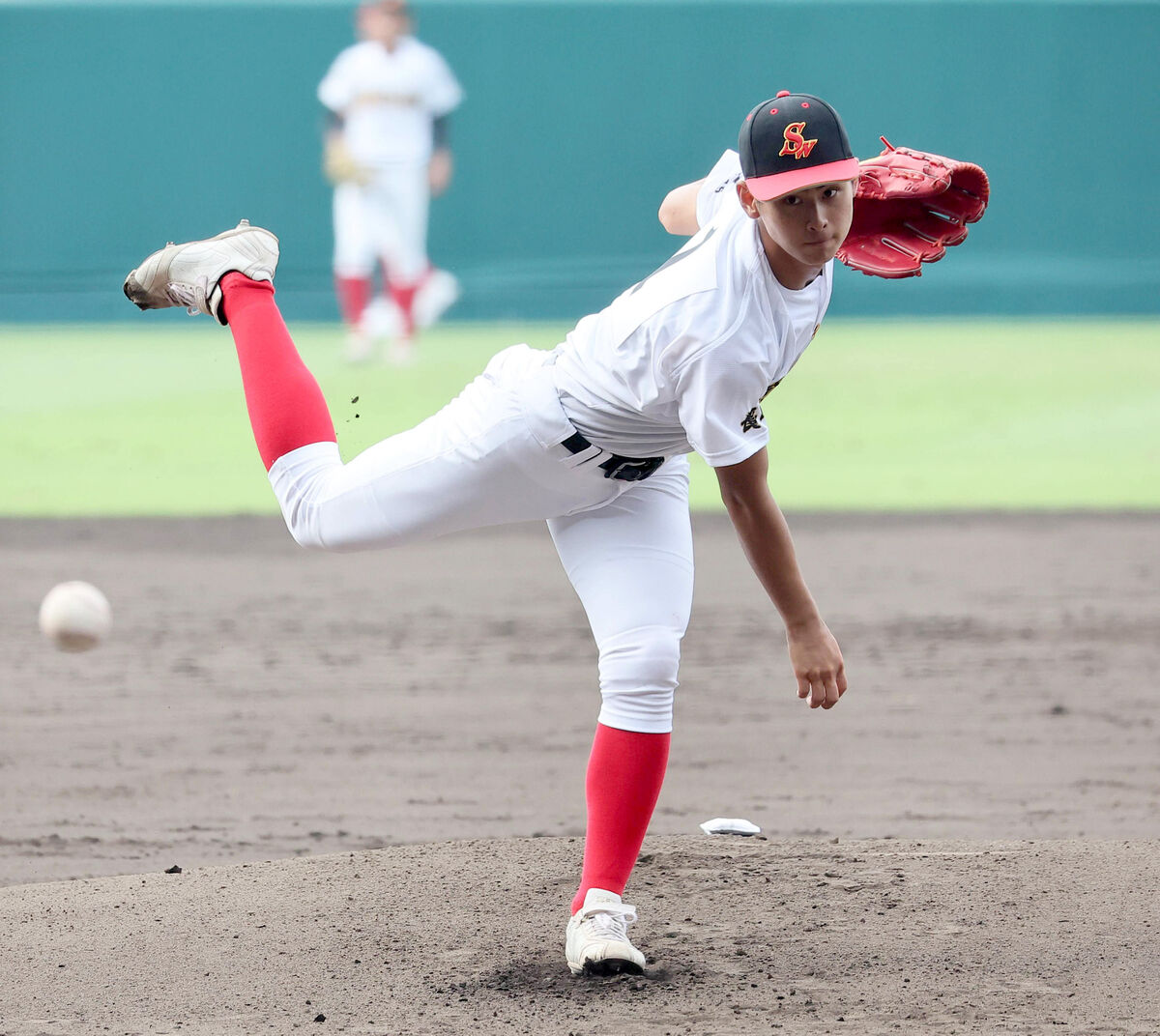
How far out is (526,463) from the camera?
105 inches

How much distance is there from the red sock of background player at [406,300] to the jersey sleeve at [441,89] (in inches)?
60.8

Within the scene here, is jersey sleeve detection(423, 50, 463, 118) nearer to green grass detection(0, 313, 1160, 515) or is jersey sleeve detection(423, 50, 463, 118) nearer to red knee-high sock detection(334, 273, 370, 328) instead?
red knee-high sock detection(334, 273, 370, 328)

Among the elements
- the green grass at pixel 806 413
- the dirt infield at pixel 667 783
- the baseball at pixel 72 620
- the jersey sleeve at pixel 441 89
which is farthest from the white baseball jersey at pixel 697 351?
the jersey sleeve at pixel 441 89

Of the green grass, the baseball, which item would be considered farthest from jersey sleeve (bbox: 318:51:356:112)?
the baseball

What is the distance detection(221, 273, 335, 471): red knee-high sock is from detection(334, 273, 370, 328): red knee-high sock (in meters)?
10.6

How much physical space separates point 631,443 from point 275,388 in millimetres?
753

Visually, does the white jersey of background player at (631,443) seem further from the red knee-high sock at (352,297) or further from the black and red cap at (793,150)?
the red knee-high sock at (352,297)

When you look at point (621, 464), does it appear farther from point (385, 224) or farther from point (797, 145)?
point (385, 224)

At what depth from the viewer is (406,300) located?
13508 millimetres

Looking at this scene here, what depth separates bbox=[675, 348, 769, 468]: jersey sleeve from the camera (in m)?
2.37

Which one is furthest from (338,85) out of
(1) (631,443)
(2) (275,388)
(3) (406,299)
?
(1) (631,443)

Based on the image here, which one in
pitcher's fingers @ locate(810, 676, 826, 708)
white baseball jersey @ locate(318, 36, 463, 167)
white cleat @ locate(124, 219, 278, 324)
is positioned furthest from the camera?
Answer: white baseball jersey @ locate(318, 36, 463, 167)

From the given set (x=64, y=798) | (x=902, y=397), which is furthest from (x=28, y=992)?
(x=902, y=397)

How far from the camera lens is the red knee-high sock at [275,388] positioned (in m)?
2.91
